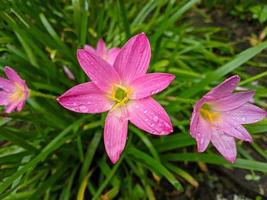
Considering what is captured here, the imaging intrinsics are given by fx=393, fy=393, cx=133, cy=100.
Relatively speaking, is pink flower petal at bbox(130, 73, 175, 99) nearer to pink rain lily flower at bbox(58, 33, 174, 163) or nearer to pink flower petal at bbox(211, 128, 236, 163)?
pink rain lily flower at bbox(58, 33, 174, 163)

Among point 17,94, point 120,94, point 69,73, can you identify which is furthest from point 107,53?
point 120,94

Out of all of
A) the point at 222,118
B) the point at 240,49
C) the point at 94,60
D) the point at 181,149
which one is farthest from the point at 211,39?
the point at 94,60

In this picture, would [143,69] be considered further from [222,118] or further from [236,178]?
[236,178]

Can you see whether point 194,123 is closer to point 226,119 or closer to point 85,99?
point 226,119

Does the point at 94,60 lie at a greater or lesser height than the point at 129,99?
greater

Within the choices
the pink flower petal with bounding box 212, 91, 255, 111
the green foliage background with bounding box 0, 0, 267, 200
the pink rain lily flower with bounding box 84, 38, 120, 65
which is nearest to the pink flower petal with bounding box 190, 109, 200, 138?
the pink flower petal with bounding box 212, 91, 255, 111

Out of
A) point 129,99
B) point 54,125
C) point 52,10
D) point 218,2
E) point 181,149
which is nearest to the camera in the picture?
point 129,99

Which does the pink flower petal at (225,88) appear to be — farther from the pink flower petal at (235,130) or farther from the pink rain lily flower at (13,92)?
the pink rain lily flower at (13,92)
